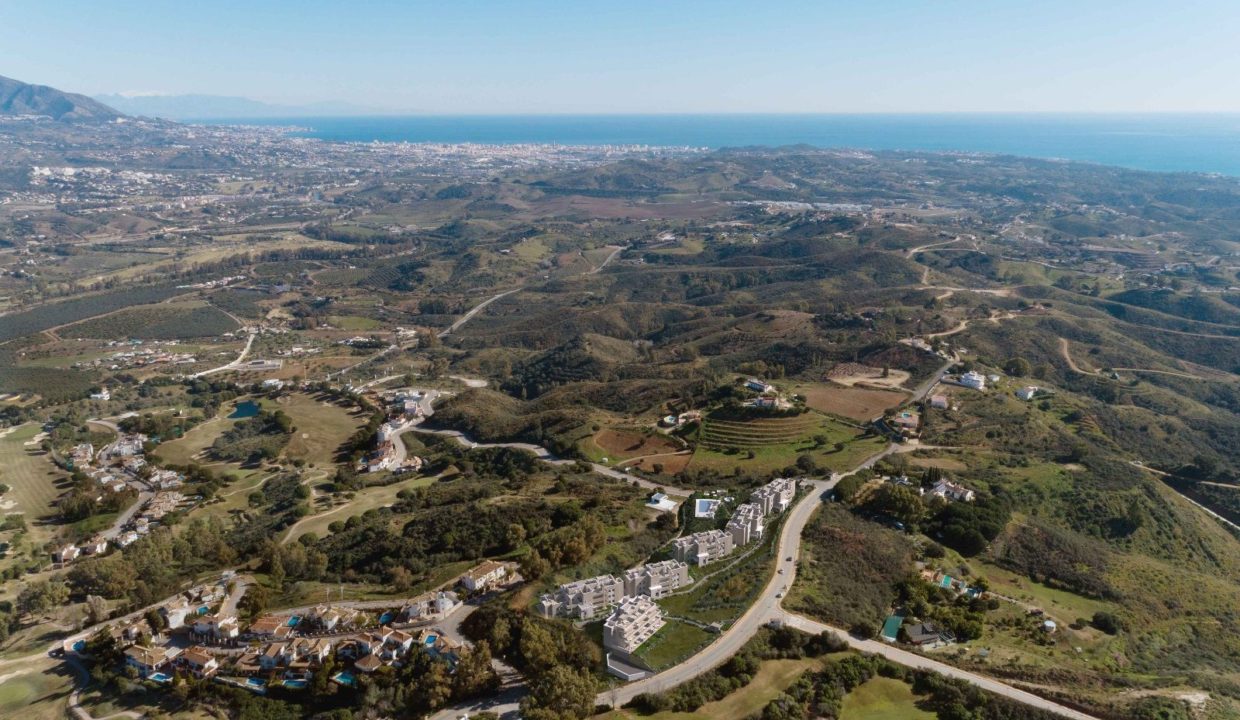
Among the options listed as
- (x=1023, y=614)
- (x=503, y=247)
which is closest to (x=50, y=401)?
(x=1023, y=614)

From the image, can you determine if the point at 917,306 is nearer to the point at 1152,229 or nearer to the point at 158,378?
the point at 158,378

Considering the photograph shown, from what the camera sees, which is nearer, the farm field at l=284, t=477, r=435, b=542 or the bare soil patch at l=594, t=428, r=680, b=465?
the farm field at l=284, t=477, r=435, b=542

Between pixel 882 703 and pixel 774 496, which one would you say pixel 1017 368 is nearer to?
pixel 774 496

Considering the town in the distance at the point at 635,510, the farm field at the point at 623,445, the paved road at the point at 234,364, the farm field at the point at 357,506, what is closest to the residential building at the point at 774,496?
the town in the distance at the point at 635,510

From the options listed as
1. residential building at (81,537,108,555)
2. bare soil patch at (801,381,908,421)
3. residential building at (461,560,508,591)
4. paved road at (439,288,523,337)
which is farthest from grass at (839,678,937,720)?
paved road at (439,288,523,337)

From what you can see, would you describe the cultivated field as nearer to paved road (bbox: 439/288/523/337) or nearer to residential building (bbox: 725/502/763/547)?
residential building (bbox: 725/502/763/547)

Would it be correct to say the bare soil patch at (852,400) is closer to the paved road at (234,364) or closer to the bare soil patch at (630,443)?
the bare soil patch at (630,443)

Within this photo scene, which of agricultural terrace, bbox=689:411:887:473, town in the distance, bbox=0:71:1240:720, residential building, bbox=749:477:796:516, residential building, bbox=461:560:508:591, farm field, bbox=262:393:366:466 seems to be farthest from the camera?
farm field, bbox=262:393:366:466
